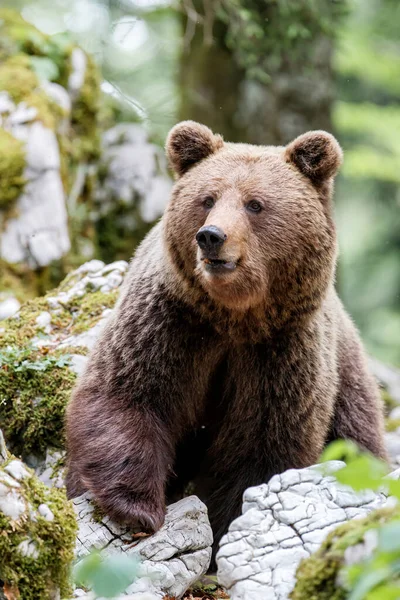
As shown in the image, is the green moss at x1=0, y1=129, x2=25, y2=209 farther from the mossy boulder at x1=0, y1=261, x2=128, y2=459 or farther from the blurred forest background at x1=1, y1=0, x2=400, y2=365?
the mossy boulder at x1=0, y1=261, x2=128, y2=459

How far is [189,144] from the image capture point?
220 inches

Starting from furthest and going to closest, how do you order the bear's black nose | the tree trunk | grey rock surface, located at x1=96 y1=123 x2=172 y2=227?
the tree trunk < grey rock surface, located at x1=96 y1=123 x2=172 y2=227 < the bear's black nose

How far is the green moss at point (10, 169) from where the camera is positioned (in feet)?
29.0

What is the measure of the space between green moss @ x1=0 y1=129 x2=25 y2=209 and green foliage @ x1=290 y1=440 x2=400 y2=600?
251 inches

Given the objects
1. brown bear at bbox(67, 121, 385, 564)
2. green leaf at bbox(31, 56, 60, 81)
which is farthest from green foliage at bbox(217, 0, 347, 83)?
brown bear at bbox(67, 121, 385, 564)

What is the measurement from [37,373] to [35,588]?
2.84 meters

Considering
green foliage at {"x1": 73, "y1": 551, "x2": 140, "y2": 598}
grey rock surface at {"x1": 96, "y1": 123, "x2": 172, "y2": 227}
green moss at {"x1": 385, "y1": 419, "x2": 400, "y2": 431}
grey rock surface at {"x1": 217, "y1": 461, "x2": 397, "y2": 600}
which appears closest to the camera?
green foliage at {"x1": 73, "y1": 551, "x2": 140, "y2": 598}

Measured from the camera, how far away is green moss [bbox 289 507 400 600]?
310 centimetres

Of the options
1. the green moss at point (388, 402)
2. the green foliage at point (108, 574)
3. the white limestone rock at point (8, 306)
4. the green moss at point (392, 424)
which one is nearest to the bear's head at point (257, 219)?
the green foliage at point (108, 574)

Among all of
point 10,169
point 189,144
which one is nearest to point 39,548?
point 189,144

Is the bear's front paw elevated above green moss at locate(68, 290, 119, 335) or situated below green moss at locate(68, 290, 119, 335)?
below

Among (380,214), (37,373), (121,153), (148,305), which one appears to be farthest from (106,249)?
(380,214)

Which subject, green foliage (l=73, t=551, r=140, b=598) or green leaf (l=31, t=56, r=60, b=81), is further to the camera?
green leaf (l=31, t=56, r=60, b=81)

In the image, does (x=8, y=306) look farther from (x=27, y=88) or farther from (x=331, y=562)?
(x=331, y=562)
